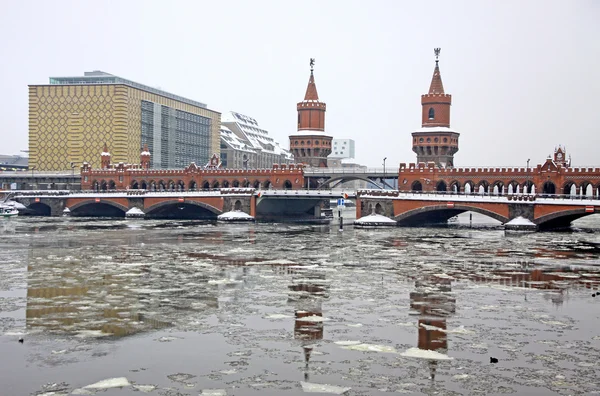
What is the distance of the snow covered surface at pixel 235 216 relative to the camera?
97.7 meters

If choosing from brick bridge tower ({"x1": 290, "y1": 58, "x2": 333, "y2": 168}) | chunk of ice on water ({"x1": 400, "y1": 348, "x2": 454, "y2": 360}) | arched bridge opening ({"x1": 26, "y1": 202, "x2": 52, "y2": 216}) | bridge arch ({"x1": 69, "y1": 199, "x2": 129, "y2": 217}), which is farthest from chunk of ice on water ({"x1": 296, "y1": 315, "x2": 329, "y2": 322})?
arched bridge opening ({"x1": 26, "y1": 202, "x2": 52, "y2": 216})

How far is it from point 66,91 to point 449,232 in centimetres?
9611

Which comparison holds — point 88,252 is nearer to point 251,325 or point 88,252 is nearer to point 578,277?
point 251,325

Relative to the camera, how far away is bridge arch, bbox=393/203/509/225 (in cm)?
8112

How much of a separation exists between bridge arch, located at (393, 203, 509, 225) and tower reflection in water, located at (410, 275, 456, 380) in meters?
41.6

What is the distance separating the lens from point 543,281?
39.9 meters

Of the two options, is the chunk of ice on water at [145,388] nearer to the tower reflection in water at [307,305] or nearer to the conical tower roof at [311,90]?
the tower reflection in water at [307,305]

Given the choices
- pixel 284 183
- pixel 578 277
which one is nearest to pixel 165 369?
pixel 578 277

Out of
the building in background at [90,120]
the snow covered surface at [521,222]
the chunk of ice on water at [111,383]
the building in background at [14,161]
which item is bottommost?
the chunk of ice on water at [111,383]

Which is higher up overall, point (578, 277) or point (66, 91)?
point (66, 91)

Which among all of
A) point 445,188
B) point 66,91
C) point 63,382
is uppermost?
point 66,91

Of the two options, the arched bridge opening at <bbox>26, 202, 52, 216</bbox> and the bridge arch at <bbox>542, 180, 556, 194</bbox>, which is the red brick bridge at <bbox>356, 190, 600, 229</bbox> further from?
the arched bridge opening at <bbox>26, 202, 52, 216</bbox>

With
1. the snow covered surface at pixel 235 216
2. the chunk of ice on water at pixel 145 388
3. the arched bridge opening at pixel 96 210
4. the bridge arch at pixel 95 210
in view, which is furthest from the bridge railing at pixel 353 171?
the chunk of ice on water at pixel 145 388

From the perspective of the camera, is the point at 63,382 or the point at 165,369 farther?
the point at 165,369
